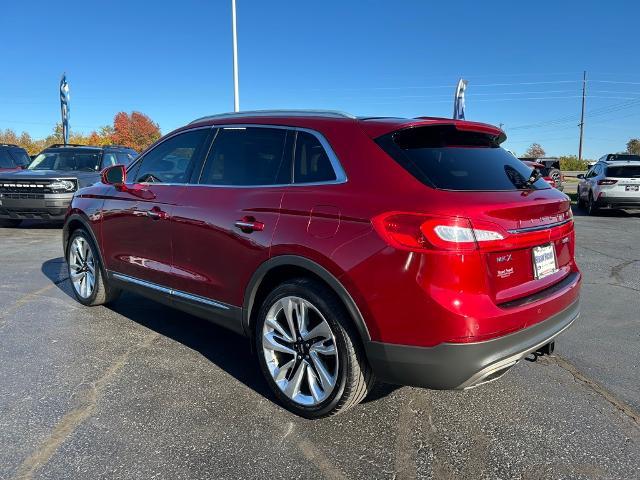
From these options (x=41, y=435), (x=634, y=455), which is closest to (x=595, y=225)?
(x=634, y=455)

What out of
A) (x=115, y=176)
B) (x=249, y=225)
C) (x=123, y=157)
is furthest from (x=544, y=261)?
(x=123, y=157)

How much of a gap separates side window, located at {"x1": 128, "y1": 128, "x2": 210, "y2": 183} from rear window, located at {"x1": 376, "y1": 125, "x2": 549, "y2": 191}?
170 cm

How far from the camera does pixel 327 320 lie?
2.81 meters

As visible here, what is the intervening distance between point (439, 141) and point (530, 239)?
29.6 inches

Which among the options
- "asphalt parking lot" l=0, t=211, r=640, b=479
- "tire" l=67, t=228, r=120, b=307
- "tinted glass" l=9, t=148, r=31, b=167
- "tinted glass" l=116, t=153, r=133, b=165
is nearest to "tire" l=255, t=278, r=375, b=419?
"asphalt parking lot" l=0, t=211, r=640, b=479

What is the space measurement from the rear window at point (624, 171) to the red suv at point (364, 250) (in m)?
12.7

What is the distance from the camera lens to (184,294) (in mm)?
3799

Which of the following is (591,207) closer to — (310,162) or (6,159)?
(310,162)

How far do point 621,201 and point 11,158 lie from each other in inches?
679

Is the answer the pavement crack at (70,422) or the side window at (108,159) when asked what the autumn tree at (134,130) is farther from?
the pavement crack at (70,422)

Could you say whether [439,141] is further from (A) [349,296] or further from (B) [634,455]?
(B) [634,455]

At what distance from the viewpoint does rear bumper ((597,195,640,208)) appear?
1393 centimetres

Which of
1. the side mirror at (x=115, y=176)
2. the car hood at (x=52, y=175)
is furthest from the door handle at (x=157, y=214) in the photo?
the car hood at (x=52, y=175)

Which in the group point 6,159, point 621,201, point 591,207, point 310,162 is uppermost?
point 6,159
